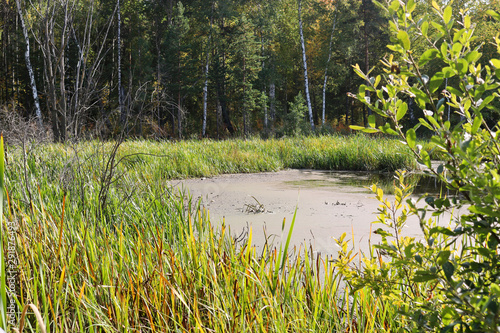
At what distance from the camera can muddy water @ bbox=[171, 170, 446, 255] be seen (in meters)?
2.80

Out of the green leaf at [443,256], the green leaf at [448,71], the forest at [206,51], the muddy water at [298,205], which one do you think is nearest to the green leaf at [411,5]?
the green leaf at [448,71]

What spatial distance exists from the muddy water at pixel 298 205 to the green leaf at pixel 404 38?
3.22ft

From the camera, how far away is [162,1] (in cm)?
2047

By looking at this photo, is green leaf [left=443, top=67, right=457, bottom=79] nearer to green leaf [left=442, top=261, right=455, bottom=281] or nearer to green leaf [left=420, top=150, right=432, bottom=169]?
green leaf [left=420, top=150, right=432, bottom=169]

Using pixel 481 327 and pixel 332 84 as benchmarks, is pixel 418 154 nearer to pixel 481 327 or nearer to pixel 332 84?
pixel 481 327

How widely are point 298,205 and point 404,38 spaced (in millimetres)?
3398

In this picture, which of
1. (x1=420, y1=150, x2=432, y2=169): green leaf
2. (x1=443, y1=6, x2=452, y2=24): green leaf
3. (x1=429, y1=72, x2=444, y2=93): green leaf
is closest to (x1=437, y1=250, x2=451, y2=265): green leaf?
(x1=420, y1=150, x2=432, y2=169): green leaf

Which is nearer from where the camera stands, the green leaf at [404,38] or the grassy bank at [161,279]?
the green leaf at [404,38]

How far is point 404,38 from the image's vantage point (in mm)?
733

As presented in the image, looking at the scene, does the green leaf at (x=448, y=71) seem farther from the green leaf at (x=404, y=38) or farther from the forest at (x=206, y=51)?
the forest at (x=206, y=51)

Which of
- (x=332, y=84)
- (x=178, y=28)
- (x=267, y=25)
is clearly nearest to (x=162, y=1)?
(x=178, y=28)

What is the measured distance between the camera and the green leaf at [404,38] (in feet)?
2.36

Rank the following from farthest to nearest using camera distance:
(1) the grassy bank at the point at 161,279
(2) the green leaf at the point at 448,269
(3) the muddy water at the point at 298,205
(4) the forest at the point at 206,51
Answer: (4) the forest at the point at 206,51 < (3) the muddy water at the point at 298,205 < (1) the grassy bank at the point at 161,279 < (2) the green leaf at the point at 448,269

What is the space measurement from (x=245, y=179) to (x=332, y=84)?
20329mm
